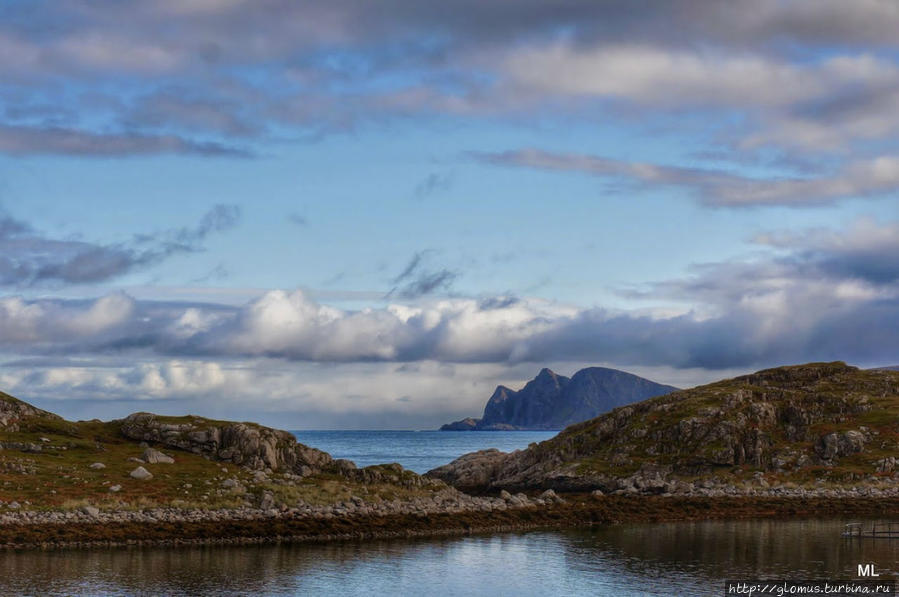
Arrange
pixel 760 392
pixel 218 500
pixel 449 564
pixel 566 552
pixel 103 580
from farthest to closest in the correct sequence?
pixel 760 392
pixel 218 500
pixel 566 552
pixel 449 564
pixel 103 580

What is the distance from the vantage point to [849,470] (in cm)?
16188

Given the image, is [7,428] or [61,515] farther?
[7,428]

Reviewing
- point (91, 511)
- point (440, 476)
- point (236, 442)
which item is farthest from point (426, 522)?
point (440, 476)

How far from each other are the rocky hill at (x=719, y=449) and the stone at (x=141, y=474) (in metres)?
78.9

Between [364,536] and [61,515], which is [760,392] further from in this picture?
[61,515]

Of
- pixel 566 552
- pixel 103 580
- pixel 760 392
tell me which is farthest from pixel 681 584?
pixel 760 392

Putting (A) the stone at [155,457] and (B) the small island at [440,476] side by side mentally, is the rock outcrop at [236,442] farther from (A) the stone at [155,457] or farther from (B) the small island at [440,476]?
(A) the stone at [155,457]

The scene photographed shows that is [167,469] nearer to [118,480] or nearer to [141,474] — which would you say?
[141,474]

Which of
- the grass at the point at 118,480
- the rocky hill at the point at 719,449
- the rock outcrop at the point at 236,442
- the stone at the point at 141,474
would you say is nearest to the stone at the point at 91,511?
the grass at the point at 118,480

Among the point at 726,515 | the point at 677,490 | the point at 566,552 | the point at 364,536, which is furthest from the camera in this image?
the point at 677,490

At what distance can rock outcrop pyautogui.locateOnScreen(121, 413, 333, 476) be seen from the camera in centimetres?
13288

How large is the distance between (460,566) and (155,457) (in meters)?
61.1

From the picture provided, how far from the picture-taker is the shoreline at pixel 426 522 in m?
90.1

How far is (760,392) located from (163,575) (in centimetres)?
15611
